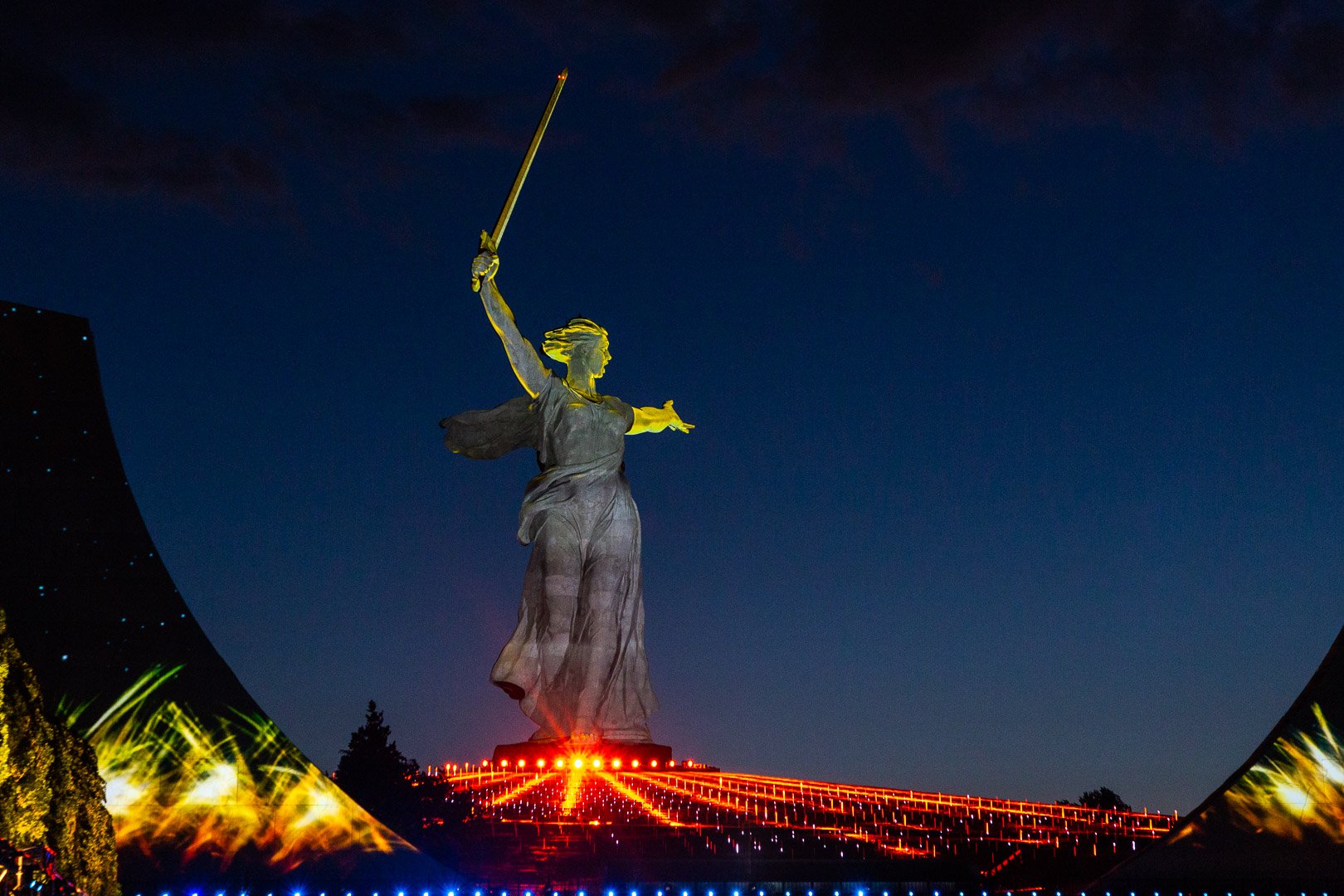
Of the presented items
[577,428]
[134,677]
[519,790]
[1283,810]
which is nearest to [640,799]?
[519,790]

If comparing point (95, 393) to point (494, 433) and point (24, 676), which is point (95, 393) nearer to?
point (24, 676)

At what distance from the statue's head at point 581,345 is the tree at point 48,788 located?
10924 mm

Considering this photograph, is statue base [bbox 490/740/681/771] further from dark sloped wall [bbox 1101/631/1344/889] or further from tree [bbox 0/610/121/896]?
tree [bbox 0/610/121/896]

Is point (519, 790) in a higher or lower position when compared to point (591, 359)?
lower

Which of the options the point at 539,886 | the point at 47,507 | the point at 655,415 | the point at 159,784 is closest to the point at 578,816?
the point at 539,886

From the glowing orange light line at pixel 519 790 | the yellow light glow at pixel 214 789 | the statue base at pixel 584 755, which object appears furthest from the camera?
→ the statue base at pixel 584 755

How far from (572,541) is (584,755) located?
289 centimetres

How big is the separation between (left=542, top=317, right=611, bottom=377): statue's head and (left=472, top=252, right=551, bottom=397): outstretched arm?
1.30 ft

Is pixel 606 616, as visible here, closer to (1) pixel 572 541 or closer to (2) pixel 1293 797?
(1) pixel 572 541

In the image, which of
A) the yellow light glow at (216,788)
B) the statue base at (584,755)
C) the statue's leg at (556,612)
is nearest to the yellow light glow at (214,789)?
the yellow light glow at (216,788)

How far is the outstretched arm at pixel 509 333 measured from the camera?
19500mm

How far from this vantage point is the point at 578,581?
20.4 m

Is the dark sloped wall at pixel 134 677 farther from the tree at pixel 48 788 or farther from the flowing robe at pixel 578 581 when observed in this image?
the flowing robe at pixel 578 581

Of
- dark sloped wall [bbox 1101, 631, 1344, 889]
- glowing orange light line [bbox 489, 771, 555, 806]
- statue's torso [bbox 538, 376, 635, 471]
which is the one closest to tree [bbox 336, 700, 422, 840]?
glowing orange light line [bbox 489, 771, 555, 806]
